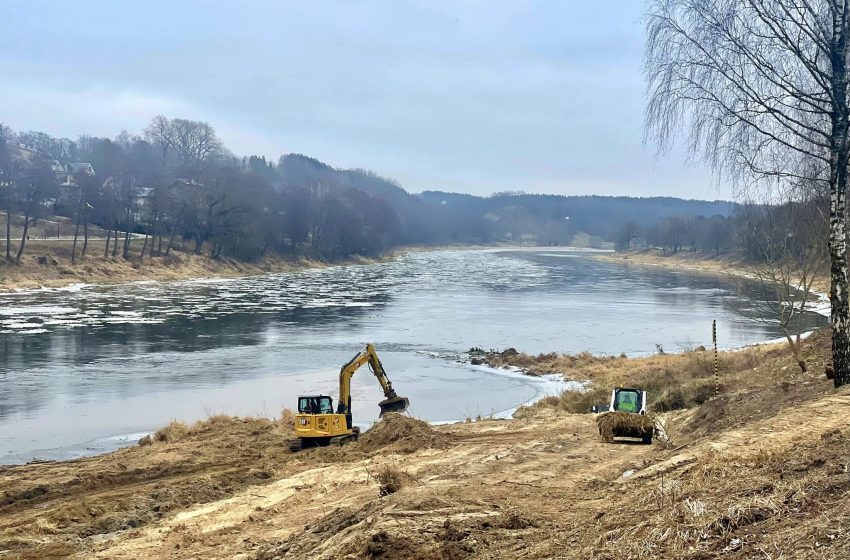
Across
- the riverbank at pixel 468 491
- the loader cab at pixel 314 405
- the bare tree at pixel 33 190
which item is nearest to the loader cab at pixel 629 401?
the riverbank at pixel 468 491

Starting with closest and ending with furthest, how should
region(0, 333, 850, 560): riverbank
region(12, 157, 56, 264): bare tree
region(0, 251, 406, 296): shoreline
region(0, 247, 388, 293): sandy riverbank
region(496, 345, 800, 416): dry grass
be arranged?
region(0, 333, 850, 560): riverbank, region(496, 345, 800, 416): dry grass, region(0, 251, 406, 296): shoreline, region(0, 247, 388, 293): sandy riverbank, region(12, 157, 56, 264): bare tree

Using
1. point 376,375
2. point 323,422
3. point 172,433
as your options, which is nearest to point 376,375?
point 376,375

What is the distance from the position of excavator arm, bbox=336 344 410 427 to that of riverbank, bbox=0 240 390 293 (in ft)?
149

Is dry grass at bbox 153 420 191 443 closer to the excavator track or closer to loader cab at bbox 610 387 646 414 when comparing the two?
the excavator track

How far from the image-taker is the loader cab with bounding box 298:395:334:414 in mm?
16797

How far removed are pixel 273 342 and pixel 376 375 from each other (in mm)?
16457

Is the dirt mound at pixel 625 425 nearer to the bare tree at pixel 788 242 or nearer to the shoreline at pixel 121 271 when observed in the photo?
the bare tree at pixel 788 242

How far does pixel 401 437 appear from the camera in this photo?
1567 centimetres

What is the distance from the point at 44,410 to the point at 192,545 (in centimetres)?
1401

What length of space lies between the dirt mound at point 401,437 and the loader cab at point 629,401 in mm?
3471

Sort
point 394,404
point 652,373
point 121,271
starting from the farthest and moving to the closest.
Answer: point 121,271, point 652,373, point 394,404

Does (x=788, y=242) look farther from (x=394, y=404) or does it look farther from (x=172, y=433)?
(x=172, y=433)

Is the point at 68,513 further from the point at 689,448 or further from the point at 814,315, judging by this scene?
the point at 814,315

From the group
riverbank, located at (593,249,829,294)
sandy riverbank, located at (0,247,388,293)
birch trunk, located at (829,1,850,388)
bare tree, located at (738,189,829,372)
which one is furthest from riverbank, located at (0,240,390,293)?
riverbank, located at (593,249,829,294)
